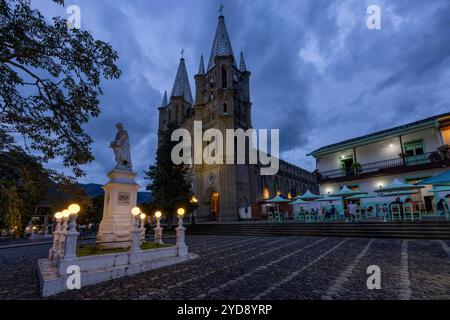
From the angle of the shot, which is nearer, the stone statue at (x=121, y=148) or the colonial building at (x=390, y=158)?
the stone statue at (x=121, y=148)

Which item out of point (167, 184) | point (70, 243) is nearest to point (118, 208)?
point (70, 243)

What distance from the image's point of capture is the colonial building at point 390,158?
53.6ft

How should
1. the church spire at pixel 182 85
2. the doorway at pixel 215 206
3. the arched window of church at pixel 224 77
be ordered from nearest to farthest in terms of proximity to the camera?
the doorway at pixel 215 206
the arched window of church at pixel 224 77
the church spire at pixel 182 85

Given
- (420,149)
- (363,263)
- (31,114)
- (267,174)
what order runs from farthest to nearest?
(267,174), (420,149), (363,263), (31,114)

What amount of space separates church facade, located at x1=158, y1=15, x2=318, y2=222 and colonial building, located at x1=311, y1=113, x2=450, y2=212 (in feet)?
34.5

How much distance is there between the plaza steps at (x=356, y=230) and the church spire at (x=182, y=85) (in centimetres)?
3089

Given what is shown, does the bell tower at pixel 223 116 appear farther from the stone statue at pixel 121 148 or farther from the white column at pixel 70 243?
the white column at pixel 70 243

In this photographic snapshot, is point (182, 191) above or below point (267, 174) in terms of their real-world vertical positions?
below

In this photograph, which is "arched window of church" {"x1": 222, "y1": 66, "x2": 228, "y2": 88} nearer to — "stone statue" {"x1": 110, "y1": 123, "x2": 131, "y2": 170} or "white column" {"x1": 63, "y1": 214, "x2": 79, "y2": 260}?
"stone statue" {"x1": 110, "y1": 123, "x2": 131, "y2": 170}

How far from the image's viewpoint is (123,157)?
8.88 meters

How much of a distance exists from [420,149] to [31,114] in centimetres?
2508

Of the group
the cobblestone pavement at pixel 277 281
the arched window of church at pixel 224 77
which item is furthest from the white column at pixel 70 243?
the arched window of church at pixel 224 77
